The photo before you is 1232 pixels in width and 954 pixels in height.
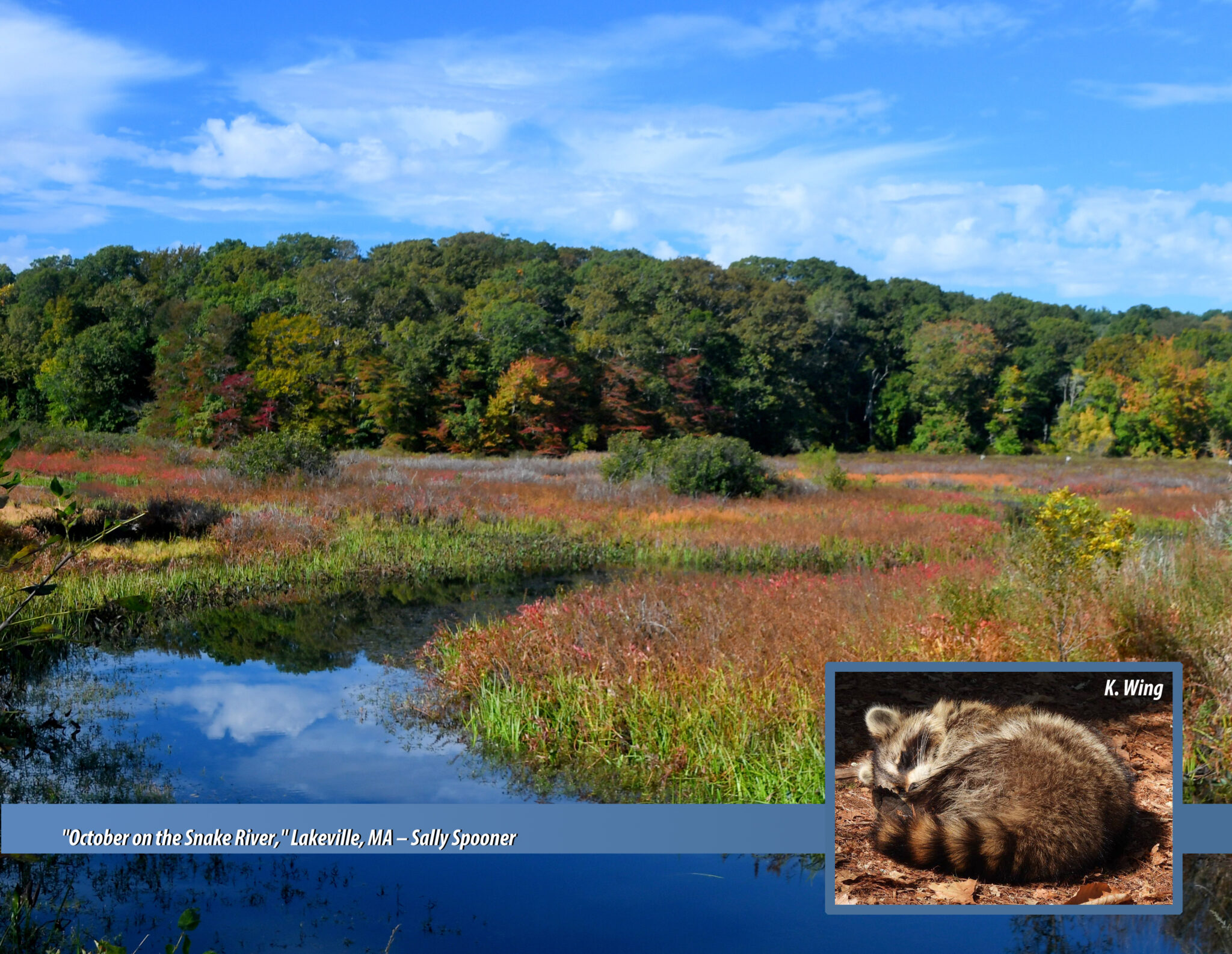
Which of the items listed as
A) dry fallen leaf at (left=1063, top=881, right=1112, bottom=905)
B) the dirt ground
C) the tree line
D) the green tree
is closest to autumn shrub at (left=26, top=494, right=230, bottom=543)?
the tree line

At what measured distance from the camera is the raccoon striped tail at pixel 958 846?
273cm

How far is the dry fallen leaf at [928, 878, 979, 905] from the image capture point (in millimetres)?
2713

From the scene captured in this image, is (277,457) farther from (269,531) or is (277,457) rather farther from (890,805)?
(890,805)

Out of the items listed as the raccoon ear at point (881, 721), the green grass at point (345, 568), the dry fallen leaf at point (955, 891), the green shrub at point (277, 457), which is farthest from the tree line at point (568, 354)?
the dry fallen leaf at point (955, 891)

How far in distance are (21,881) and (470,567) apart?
8.98m

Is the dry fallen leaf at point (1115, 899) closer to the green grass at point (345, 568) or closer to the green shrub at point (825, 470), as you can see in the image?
the green grass at point (345, 568)

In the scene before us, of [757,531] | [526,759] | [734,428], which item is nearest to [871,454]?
[734,428]

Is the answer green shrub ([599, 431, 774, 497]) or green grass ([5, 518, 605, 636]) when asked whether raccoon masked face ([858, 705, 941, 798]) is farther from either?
green shrub ([599, 431, 774, 497])

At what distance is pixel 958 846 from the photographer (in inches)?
107

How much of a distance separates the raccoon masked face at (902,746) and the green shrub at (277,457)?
47.7 feet

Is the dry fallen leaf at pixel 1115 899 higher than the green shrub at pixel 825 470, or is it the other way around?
the green shrub at pixel 825 470

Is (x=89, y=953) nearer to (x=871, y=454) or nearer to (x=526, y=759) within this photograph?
(x=526, y=759)

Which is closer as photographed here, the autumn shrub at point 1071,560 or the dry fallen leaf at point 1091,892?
the dry fallen leaf at point 1091,892

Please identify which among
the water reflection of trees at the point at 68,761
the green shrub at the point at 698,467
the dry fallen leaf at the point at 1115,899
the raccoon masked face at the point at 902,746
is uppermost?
the green shrub at the point at 698,467
